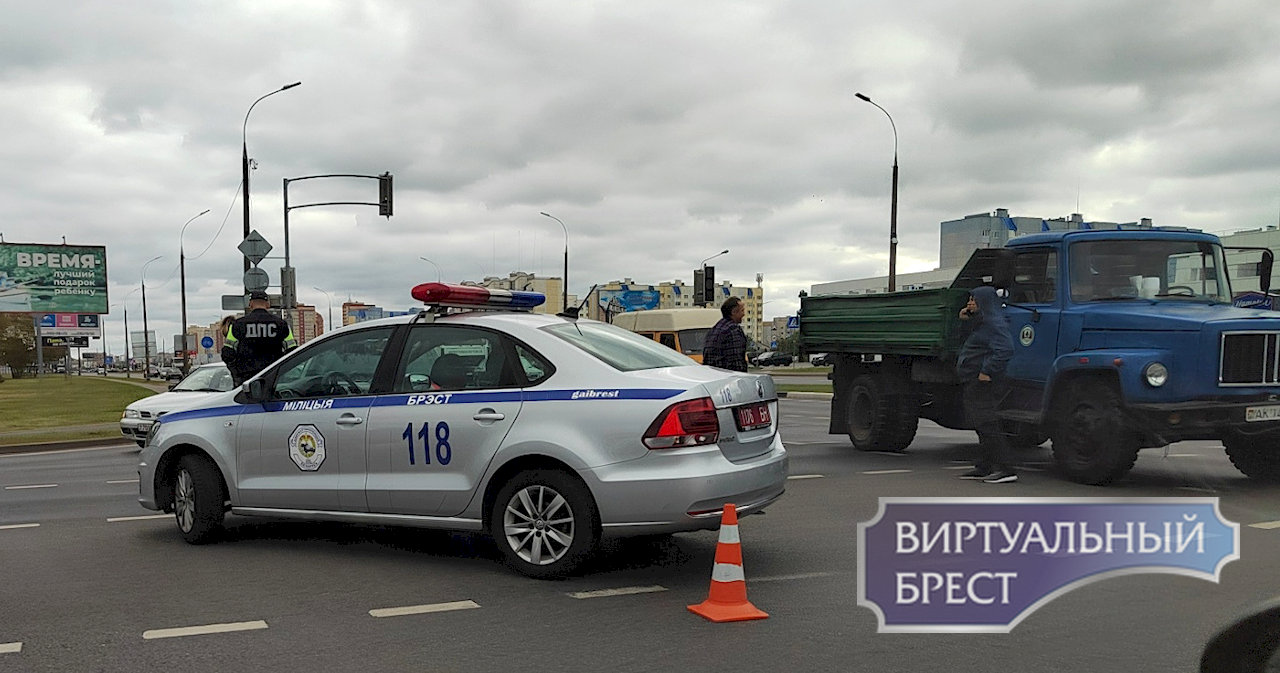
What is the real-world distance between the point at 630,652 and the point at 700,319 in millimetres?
27544

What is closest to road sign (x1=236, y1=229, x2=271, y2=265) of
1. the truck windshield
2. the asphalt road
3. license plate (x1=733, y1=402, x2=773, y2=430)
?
the asphalt road

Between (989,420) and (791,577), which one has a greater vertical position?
(989,420)

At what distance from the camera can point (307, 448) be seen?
6.86 meters

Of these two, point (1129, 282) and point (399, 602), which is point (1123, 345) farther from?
point (399, 602)

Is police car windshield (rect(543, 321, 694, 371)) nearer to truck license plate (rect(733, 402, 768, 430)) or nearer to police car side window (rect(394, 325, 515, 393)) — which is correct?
police car side window (rect(394, 325, 515, 393))

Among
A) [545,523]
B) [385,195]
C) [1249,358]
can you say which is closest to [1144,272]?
[1249,358]

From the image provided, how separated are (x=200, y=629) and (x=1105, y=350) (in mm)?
7772

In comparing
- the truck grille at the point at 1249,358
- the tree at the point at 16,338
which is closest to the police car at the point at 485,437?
the truck grille at the point at 1249,358

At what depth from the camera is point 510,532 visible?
6137mm

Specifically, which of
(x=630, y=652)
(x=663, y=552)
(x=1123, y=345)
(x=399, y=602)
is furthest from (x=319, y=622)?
(x=1123, y=345)

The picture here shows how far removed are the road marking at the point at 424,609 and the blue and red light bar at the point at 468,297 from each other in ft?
6.88

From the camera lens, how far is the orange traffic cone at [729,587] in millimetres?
5207

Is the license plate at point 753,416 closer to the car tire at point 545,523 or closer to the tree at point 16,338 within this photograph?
the car tire at point 545,523

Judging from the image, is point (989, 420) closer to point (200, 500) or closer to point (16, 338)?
point (200, 500)
